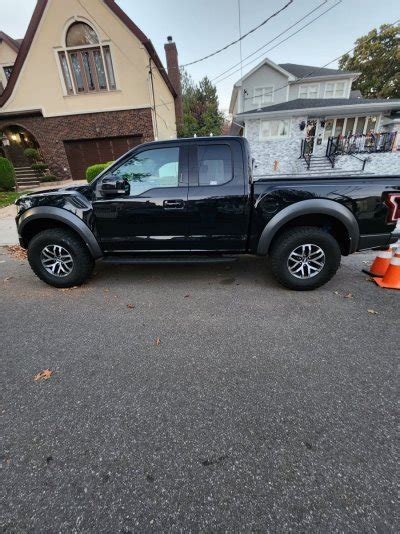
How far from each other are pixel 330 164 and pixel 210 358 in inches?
720

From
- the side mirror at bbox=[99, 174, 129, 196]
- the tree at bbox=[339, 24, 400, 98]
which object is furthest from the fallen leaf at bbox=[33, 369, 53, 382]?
the tree at bbox=[339, 24, 400, 98]

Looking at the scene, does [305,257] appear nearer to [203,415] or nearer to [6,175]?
[203,415]

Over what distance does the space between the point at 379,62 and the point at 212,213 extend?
1819 inches

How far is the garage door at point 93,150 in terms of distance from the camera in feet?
46.8

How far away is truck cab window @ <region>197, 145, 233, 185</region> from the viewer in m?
3.34

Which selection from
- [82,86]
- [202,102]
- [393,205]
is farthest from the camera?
[202,102]

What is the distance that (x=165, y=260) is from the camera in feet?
11.8

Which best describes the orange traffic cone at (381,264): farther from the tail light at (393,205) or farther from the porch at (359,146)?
the porch at (359,146)

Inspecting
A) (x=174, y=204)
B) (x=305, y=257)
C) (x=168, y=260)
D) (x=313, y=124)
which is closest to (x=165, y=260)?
(x=168, y=260)

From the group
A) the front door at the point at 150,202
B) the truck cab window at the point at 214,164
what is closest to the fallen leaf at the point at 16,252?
the front door at the point at 150,202

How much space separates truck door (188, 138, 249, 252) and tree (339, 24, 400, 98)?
43.3m

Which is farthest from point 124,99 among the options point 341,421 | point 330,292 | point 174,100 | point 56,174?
point 341,421

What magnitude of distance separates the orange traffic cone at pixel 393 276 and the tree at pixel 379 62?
42.6 meters

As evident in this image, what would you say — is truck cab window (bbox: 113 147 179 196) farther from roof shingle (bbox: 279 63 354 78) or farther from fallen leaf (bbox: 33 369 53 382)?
roof shingle (bbox: 279 63 354 78)
